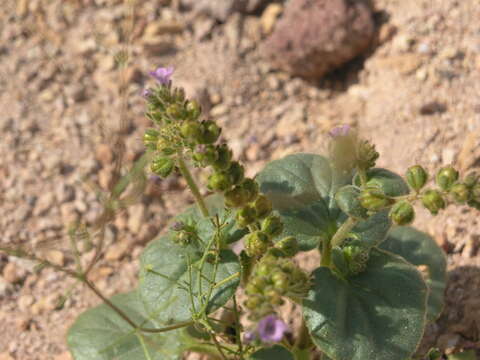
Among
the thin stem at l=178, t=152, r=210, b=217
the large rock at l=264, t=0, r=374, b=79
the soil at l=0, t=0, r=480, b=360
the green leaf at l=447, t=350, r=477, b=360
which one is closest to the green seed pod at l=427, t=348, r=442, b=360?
the green leaf at l=447, t=350, r=477, b=360

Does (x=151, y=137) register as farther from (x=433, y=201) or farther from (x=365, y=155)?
(x=433, y=201)

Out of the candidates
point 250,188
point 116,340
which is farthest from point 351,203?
point 116,340

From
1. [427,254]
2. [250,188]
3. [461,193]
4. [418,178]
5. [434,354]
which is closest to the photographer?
[461,193]

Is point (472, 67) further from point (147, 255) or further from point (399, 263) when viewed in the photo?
point (147, 255)

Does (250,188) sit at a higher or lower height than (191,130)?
lower

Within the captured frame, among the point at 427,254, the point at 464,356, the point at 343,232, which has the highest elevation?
the point at 343,232

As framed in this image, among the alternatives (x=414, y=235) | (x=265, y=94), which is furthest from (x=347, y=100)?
(x=414, y=235)

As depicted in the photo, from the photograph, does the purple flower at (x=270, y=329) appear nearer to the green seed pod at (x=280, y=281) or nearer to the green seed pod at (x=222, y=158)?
the green seed pod at (x=280, y=281)

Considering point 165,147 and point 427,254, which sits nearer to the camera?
point 165,147
